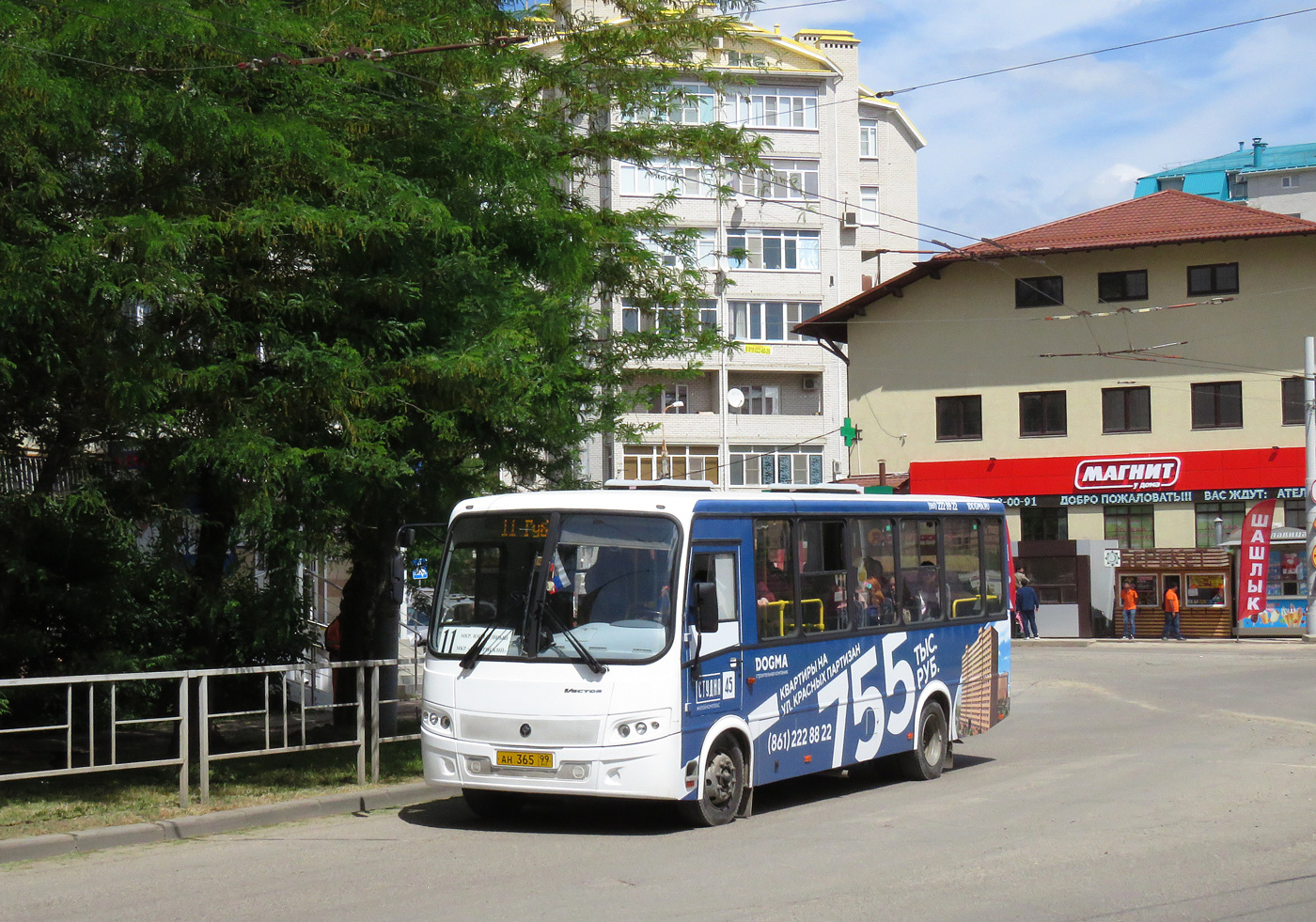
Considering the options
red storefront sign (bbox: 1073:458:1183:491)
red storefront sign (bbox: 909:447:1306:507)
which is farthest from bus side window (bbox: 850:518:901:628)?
red storefront sign (bbox: 1073:458:1183:491)

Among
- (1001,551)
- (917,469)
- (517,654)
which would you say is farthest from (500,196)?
(917,469)

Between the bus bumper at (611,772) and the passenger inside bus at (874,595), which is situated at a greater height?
the passenger inside bus at (874,595)

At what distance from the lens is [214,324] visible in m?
11.5

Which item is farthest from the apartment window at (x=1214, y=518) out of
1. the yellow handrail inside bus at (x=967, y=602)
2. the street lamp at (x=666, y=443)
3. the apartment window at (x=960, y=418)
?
the yellow handrail inside bus at (x=967, y=602)

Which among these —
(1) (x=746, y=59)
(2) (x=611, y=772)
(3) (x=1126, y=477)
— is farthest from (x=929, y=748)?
(3) (x=1126, y=477)

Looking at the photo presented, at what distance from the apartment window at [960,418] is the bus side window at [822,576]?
36291 millimetres

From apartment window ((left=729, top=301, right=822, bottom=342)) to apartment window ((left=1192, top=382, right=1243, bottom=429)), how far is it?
18.6 m

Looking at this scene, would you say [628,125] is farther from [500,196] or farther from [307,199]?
[307,199]

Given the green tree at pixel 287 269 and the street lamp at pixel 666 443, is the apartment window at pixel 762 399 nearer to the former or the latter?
the street lamp at pixel 666 443

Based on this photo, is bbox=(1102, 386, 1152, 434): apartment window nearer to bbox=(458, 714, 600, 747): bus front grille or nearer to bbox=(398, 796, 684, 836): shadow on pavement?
bbox=(398, 796, 684, 836): shadow on pavement

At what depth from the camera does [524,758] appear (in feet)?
34.3

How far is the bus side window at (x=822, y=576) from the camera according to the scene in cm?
1220

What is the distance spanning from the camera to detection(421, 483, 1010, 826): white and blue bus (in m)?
10.4

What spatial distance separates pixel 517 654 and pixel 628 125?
710cm
